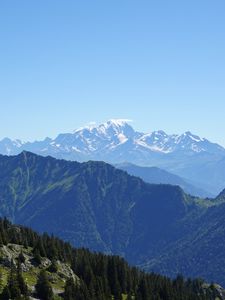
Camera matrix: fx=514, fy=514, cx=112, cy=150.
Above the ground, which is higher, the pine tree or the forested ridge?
the forested ridge

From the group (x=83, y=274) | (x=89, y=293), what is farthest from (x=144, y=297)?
(x=89, y=293)

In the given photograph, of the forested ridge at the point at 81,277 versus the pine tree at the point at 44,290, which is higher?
the forested ridge at the point at 81,277

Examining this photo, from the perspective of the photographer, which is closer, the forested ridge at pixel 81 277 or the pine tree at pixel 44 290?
the pine tree at pixel 44 290

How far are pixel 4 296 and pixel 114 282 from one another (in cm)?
5520

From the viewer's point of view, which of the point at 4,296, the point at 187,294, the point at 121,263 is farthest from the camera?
the point at 187,294

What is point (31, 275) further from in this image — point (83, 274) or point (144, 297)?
point (144, 297)

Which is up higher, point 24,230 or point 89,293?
point 24,230

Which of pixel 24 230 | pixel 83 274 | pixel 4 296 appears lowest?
pixel 4 296

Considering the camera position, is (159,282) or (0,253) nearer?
(0,253)

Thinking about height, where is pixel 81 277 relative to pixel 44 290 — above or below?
above

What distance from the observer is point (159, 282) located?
181250 mm

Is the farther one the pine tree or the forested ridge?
the forested ridge

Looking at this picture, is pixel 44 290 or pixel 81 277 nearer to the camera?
pixel 44 290

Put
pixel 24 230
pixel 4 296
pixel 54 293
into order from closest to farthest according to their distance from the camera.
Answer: pixel 4 296, pixel 54 293, pixel 24 230
